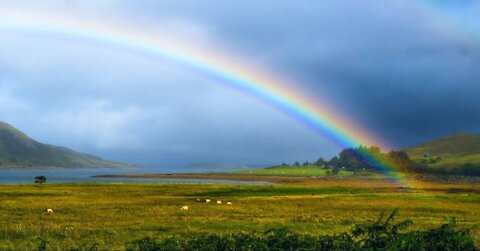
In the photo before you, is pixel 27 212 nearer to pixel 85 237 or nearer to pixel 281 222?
pixel 85 237

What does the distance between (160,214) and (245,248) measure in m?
25.0

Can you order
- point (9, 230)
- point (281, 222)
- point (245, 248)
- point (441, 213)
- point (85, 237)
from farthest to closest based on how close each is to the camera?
point (441, 213) < point (281, 222) < point (9, 230) < point (85, 237) < point (245, 248)

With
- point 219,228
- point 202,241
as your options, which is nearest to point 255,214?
point 219,228

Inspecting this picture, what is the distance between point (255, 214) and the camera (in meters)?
41.0

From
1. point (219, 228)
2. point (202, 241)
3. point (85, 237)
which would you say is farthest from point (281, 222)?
point (202, 241)

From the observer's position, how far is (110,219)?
3559 centimetres

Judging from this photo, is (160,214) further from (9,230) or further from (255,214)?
(9,230)

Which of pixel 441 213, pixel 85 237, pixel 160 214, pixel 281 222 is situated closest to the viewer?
pixel 85 237

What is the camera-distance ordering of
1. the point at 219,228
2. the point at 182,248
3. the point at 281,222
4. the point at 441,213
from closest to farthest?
the point at 182,248
the point at 219,228
the point at 281,222
the point at 441,213

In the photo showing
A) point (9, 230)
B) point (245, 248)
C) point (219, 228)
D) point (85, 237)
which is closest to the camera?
point (245, 248)

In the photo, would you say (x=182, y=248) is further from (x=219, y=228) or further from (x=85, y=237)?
(x=219, y=228)

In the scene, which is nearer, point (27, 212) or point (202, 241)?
point (202, 241)

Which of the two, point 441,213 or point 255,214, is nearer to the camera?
point 255,214

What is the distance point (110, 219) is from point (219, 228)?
9.89 m
